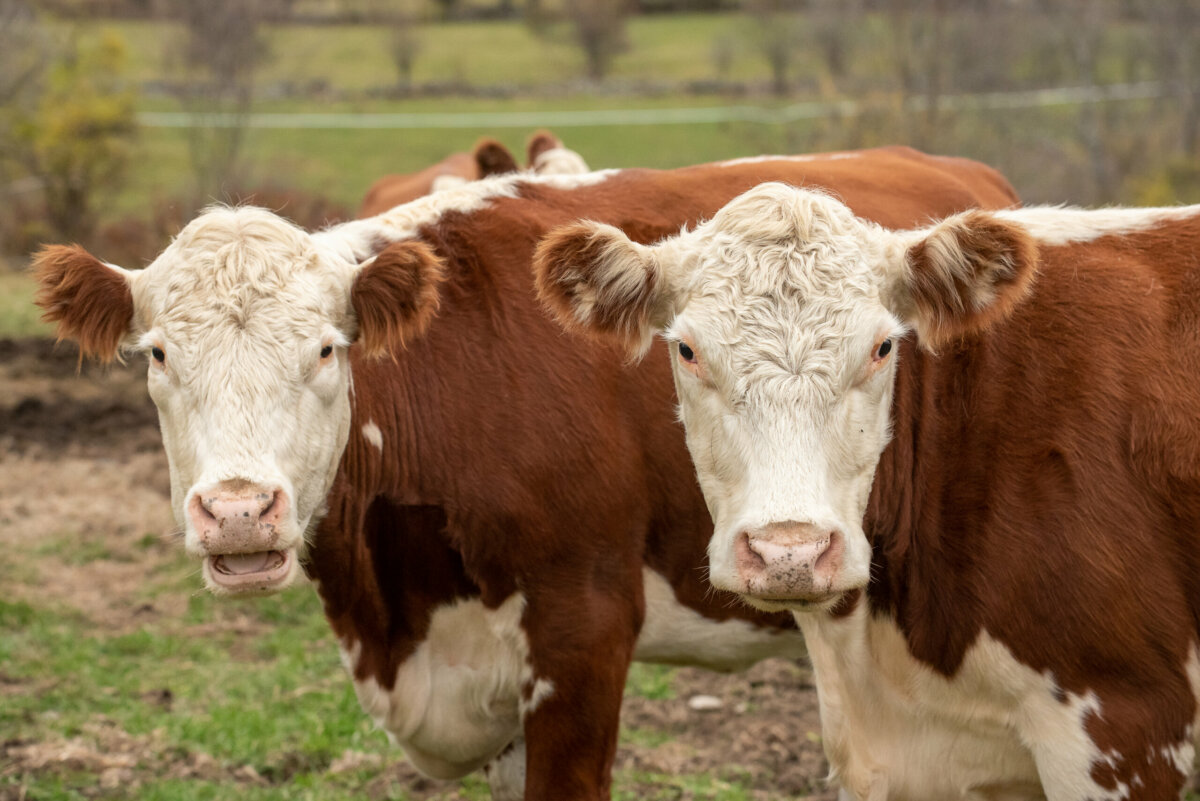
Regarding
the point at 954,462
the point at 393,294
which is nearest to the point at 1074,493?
the point at 954,462

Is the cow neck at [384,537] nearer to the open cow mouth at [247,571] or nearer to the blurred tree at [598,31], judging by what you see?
the open cow mouth at [247,571]

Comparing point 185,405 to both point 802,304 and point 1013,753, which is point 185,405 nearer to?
point 802,304

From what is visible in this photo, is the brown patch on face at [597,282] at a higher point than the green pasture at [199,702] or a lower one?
higher

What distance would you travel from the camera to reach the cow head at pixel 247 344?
3490 mm

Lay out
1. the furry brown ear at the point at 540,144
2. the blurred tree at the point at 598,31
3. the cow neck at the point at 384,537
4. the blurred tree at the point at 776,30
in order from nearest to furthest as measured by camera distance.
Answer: the cow neck at the point at 384,537, the furry brown ear at the point at 540,144, the blurred tree at the point at 776,30, the blurred tree at the point at 598,31

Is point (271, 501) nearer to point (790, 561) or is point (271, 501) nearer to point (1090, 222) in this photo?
point (790, 561)

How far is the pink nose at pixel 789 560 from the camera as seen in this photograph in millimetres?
2932

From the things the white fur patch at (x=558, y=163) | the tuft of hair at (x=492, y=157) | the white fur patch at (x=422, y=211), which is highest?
the white fur patch at (x=422, y=211)

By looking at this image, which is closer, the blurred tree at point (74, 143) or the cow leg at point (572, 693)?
the cow leg at point (572, 693)

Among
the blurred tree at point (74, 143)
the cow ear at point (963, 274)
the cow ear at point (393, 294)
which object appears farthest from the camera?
the blurred tree at point (74, 143)

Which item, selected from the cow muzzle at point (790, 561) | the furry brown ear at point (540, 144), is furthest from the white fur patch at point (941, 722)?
the furry brown ear at point (540, 144)

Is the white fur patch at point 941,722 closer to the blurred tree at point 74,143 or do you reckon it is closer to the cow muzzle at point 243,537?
the cow muzzle at point 243,537

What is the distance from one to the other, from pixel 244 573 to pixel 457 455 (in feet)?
2.80

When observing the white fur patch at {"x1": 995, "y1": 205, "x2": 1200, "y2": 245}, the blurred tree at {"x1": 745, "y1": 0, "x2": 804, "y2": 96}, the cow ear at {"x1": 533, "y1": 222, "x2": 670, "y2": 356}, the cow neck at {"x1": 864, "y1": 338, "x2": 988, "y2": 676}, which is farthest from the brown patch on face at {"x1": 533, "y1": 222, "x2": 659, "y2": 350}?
the blurred tree at {"x1": 745, "y1": 0, "x2": 804, "y2": 96}
